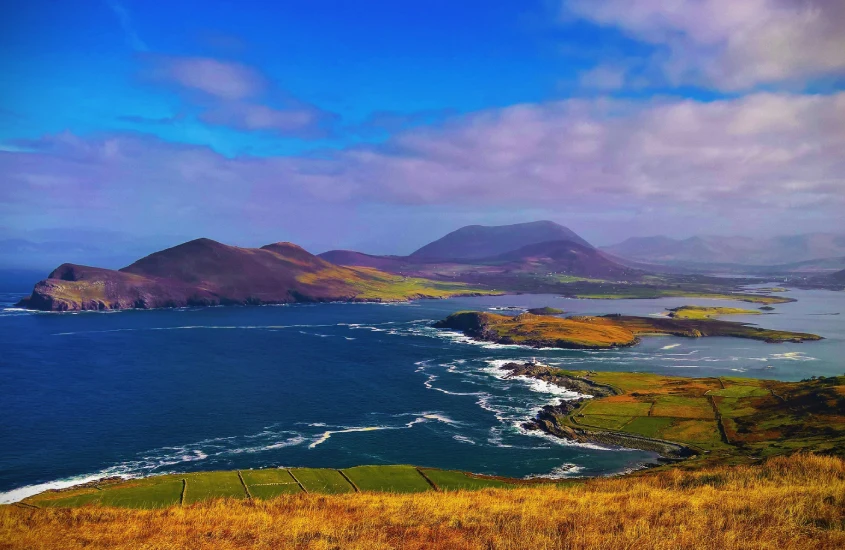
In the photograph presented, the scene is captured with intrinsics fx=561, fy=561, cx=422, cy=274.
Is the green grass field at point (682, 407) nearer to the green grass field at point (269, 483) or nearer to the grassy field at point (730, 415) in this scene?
the grassy field at point (730, 415)

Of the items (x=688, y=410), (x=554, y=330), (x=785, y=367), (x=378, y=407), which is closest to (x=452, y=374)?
(x=378, y=407)

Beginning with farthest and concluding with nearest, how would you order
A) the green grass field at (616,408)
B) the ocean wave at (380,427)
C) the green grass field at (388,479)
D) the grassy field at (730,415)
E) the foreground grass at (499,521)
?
1. the green grass field at (616,408)
2. the ocean wave at (380,427)
3. the grassy field at (730,415)
4. the green grass field at (388,479)
5. the foreground grass at (499,521)

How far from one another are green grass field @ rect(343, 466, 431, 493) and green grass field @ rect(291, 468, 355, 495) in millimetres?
1162

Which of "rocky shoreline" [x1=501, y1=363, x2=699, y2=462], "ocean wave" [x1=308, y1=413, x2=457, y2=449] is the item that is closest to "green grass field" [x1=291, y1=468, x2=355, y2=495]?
"ocean wave" [x1=308, y1=413, x2=457, y2=449]

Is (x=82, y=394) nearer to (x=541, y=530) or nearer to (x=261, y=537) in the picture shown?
(x=261, y=537)

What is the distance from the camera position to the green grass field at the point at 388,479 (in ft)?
160

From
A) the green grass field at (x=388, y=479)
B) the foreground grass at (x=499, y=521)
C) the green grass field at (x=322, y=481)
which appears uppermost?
the foreground grass at (x=499, y=521)

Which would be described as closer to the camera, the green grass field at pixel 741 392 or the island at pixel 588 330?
the green grass field at pixel 741 392

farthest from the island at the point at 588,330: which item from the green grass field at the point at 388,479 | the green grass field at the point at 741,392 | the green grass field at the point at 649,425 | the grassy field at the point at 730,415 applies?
the green grass field at the point at 388,479

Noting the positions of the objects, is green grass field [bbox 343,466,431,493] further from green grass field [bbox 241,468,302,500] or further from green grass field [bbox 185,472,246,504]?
green grass field [bbox 185,472,246,504]

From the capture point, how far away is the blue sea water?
6081 cm

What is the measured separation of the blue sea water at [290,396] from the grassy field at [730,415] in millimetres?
9056

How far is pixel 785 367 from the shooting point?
114 meters

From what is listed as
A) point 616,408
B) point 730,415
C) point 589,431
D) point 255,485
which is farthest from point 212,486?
point 730,415
